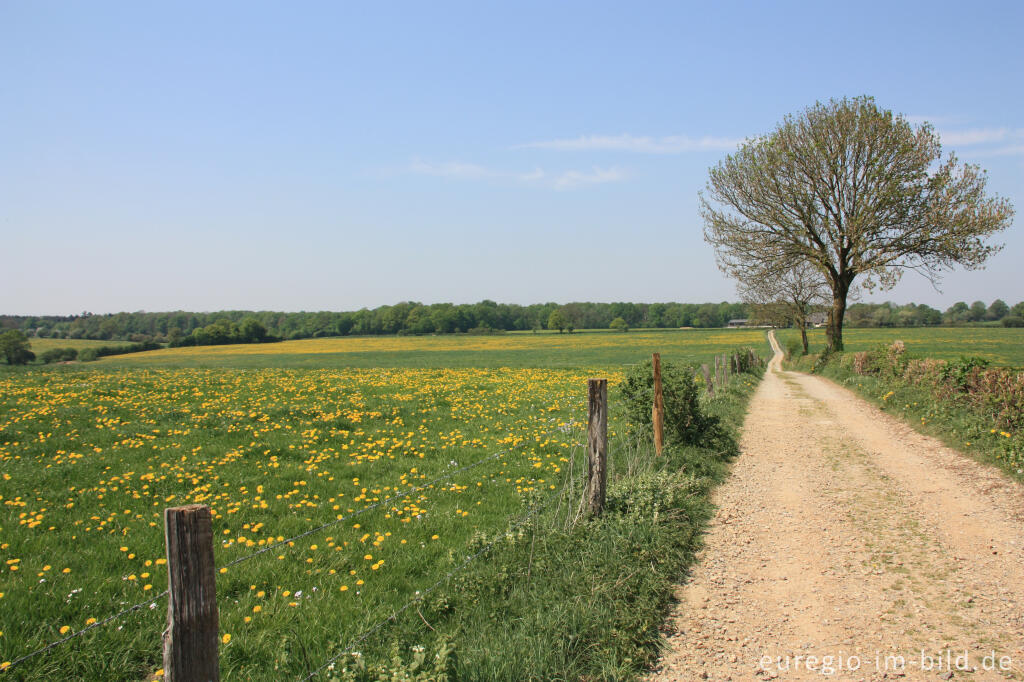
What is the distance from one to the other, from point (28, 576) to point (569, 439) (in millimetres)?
8178

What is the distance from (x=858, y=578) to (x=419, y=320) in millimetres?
115846

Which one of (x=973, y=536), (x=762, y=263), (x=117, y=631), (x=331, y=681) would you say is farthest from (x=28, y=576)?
(x=762, y=263)

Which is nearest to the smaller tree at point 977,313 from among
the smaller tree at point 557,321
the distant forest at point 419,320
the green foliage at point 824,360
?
the distant forest at point 419,320

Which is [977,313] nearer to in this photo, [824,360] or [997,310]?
[997,310]

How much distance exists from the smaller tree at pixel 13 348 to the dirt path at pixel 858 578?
6458cm

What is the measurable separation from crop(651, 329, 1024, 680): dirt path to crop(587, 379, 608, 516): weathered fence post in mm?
1235

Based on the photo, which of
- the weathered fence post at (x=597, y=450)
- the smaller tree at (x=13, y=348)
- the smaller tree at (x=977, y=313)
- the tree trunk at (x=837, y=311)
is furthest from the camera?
the smaller tree at (x=977, y=313)

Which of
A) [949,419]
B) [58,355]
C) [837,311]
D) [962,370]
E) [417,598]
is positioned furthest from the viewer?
[58,355]

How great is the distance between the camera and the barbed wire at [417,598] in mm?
3533

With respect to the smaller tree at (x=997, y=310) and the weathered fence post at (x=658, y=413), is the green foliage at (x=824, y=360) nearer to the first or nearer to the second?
the weathered fence post at (x=658, y=413)

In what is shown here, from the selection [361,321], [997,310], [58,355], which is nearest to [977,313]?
[997,310]

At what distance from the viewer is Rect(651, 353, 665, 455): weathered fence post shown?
359 inches

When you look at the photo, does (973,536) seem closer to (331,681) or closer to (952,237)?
(331,681)

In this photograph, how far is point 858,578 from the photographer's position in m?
4.98
